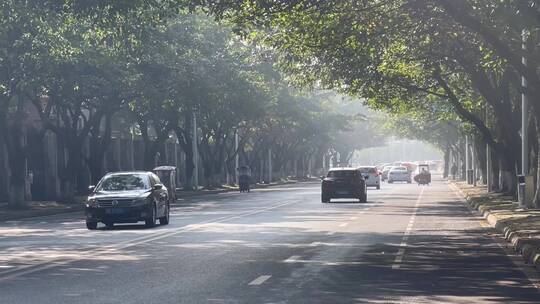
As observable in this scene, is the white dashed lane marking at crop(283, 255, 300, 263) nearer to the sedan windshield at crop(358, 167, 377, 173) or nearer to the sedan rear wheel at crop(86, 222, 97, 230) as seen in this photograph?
the sedan rear wheel at crop(86, 222, 97, 230)

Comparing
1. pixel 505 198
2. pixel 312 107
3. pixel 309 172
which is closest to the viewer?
pixel 505 198

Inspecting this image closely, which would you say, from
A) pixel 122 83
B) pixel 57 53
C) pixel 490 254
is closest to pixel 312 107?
pixel 122 83

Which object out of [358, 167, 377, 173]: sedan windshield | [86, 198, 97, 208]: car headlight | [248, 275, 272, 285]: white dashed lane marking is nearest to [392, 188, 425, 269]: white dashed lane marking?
[248, 275, 272, 285]: white dashed lane marking

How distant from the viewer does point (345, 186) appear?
48.8m

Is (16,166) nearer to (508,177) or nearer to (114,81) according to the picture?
(114,81)

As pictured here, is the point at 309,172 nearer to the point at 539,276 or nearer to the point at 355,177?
the point at 355,177

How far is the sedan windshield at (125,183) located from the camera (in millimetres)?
29922

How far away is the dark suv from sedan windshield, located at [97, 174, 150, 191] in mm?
19244

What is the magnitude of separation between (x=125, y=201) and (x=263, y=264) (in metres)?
11.4

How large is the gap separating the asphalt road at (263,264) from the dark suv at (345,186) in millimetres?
17171

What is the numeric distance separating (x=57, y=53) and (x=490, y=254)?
79.6 ft

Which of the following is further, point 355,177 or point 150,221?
point 355,177

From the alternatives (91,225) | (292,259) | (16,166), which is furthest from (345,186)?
(292,259)

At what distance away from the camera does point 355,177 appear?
48656 mm
